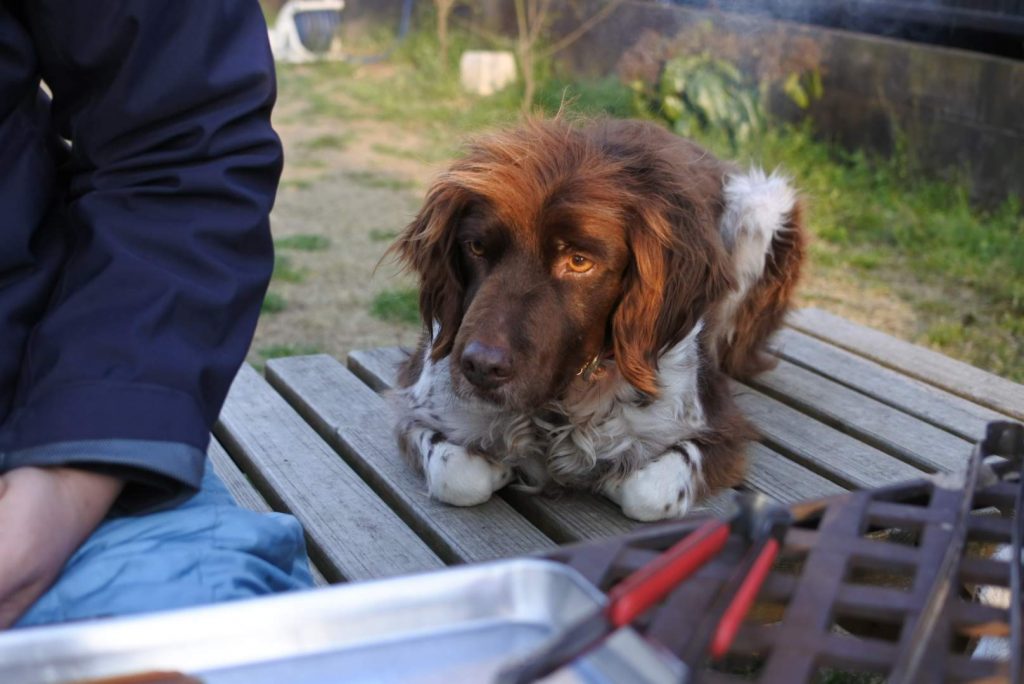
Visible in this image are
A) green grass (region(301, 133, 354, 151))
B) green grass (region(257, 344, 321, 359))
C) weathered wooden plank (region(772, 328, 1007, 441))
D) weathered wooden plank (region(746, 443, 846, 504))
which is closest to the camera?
weathered wooden plank (region(746, 443, 846, 504))

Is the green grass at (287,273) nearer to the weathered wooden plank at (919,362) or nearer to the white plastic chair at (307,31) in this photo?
the weathered wooden plank at (919,362)

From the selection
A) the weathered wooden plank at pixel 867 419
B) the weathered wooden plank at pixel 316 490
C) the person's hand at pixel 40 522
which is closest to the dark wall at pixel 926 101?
the weathered wooden plank at pixel 867 419

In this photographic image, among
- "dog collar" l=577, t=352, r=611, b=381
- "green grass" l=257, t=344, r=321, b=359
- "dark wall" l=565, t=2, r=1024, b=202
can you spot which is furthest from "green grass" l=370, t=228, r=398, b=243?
"dog collar" l=577, t=352, r=611, b=381

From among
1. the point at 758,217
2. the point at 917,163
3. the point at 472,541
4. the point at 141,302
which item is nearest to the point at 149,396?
the point at 141,302

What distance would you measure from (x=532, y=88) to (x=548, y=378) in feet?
23.0

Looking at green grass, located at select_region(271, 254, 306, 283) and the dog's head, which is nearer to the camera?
the dog's head

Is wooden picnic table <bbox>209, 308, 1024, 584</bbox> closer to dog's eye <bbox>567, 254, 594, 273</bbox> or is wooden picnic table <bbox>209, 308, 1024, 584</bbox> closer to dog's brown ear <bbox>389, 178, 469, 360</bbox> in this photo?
dog's brown ear <bbox>389, 178, 469, 360</bbox>

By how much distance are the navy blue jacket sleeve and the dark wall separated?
5559mm

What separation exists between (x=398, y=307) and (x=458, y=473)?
3.13 meters

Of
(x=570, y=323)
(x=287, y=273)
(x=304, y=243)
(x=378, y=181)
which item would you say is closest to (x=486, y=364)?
(x=570, y=323)

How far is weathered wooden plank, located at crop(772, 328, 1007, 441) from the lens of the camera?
10.4ft

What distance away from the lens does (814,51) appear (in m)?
7.30

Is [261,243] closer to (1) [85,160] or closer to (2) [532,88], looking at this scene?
(1) [85,160]

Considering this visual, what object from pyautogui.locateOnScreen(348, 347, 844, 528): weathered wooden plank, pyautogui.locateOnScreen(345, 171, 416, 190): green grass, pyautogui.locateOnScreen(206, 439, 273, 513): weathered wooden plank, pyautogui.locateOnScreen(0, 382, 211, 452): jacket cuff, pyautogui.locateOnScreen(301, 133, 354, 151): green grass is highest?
pyautogui.locateOnScreen(0, 382, 211, 452): jacket cuff
